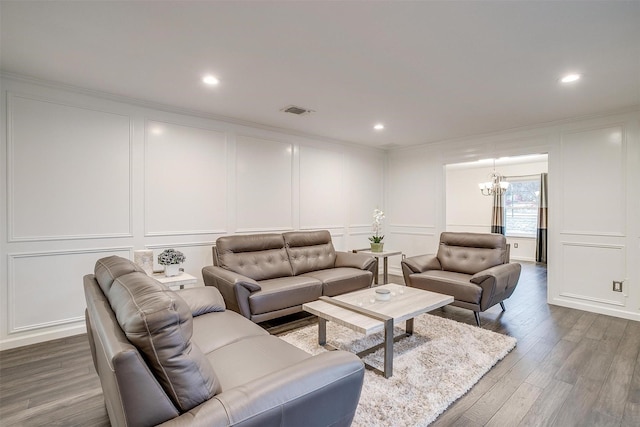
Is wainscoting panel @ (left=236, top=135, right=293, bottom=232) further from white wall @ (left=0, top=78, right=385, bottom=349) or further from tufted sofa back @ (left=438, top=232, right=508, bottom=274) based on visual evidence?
tufted sofa back @ (left=438, top=232, right=508, bottom=274)

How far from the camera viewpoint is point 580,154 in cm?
406

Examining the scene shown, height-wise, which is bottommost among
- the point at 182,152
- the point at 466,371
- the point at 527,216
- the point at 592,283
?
the point at 466,371

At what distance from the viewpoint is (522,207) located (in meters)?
7.80

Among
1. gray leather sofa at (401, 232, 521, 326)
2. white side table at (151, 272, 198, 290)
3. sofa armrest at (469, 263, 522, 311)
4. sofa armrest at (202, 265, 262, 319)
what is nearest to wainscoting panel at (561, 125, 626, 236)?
gray leather sofa at (401, 232, 521, 326)

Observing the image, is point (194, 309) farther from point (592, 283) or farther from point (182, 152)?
point (592, 283)

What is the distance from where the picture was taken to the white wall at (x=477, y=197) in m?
7.59

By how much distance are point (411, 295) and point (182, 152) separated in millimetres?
3099

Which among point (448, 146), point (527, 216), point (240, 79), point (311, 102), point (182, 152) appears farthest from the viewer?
point (527, 216)

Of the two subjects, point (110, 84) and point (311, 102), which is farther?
point (311, 102)

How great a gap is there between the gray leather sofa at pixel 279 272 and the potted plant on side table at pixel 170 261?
0.35 m

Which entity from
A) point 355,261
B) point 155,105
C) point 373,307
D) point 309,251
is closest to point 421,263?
point 355,261

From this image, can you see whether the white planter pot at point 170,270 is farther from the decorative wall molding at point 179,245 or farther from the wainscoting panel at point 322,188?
the wainscoting panel at point 322,188

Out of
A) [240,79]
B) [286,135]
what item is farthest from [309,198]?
[240,79]

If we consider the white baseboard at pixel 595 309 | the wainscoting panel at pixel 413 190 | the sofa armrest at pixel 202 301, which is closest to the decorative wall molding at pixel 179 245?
the sofa armrest at pixel 202 301
